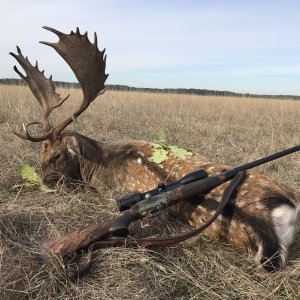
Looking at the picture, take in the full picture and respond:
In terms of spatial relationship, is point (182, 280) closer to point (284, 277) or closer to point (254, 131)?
point (284, 277)

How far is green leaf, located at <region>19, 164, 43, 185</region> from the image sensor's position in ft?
14.9

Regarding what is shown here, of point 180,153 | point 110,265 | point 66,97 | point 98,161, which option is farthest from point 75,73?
point 110,265

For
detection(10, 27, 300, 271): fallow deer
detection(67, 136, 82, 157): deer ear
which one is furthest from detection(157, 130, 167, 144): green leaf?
detection(67, 136, 82, 157): deer ear

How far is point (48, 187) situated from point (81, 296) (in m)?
2.10

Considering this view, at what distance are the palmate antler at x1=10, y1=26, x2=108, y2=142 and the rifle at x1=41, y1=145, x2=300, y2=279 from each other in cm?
169

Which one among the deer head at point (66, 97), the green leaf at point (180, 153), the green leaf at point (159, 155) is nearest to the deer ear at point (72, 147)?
the deer head at point (66, 97)

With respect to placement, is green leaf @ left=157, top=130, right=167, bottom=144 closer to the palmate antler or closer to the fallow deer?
the fallow deer

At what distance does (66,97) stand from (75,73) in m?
0.34

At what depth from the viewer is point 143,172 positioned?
422cm

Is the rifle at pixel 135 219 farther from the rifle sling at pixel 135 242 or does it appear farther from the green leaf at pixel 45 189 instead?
the green leaf at pixel 45 189

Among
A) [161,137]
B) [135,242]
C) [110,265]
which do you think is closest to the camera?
[110,265]

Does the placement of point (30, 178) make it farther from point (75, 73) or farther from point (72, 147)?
point (75, 73)

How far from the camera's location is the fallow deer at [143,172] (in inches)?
122

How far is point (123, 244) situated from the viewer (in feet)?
9.77
